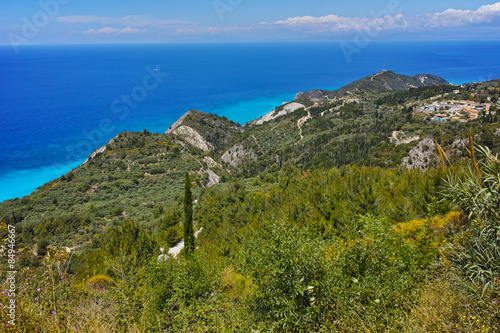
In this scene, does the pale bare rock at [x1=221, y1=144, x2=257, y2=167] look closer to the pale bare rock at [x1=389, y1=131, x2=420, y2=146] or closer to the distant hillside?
the pale bare rock at [x1=389, y1=131, x2=420, y2=146]

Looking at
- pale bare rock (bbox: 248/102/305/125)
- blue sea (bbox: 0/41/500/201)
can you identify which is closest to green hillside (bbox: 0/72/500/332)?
pale bare rock (bbox: 248/102/305/125)

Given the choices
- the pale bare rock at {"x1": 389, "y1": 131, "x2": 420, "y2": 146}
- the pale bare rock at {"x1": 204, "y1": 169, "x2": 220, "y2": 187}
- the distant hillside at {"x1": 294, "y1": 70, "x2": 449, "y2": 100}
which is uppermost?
the distant hillside at {"x1": 294, "y1": 70, "x2": 449, "y2": 100}

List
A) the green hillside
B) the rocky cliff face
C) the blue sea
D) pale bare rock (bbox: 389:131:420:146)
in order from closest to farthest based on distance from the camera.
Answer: the green hillside → pale bare rock (bbox: 389:131:420:146) → the blue sea → the rocky cliff face

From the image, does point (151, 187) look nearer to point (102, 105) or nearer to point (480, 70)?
point (102, 105)

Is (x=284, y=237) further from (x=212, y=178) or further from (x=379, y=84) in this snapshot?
(x=379, y=84)

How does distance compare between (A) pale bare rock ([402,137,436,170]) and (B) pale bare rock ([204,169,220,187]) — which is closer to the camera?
(A) pale bare rock ([402,137,436,170])

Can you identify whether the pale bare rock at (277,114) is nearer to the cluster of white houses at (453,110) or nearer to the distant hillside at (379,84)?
the distant hillside at (379,84)
